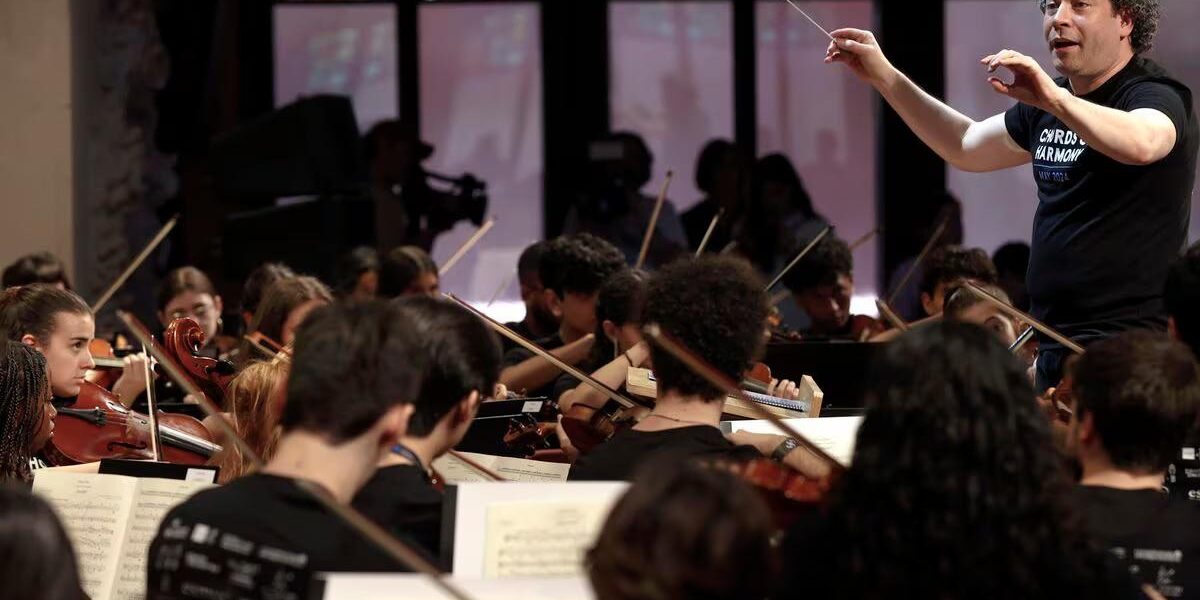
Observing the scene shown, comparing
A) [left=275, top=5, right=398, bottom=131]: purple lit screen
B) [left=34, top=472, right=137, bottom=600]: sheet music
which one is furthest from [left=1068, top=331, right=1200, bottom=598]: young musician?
[left=275, top=5, right=398, bottom=131]: purple lit screen

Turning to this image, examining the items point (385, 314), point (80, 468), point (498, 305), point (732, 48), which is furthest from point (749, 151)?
point (385, 314)

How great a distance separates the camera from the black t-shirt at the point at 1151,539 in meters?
2.07

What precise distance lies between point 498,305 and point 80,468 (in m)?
4.58

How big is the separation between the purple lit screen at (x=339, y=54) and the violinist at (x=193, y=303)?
2366 mm

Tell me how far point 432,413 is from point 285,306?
2222 millimetres

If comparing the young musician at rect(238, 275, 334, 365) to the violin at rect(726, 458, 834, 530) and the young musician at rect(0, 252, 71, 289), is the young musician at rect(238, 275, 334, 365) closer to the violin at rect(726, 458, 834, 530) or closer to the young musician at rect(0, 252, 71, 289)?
the young musician at rect(0, 252, 71, 289)

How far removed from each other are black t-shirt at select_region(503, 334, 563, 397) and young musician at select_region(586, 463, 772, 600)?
2.84 metres

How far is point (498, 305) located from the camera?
748 cm

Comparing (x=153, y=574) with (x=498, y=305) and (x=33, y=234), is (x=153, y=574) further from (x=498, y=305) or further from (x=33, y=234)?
(x=498, y=305)

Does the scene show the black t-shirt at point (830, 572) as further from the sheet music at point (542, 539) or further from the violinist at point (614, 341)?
the violinist at point (614, 341)

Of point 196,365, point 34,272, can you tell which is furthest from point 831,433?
point 34,272

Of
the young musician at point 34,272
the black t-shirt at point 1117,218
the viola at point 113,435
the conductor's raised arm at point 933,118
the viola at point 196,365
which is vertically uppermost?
the conductor's raised arm at point 933,118

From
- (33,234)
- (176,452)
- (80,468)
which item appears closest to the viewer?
Answer: (80,468)

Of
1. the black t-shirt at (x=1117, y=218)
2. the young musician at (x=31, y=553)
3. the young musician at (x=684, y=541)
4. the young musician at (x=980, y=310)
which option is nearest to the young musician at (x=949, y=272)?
the young musician at (x=980, y=310)
